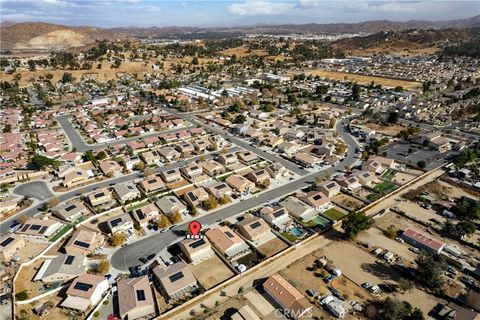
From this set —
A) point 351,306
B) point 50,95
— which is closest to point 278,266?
point 351,306

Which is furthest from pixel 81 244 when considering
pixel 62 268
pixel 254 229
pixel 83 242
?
pixel 254 229

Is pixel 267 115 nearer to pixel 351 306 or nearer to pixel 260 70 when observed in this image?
pixel 351 306

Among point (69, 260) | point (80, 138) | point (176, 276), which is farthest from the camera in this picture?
point (80, 138)

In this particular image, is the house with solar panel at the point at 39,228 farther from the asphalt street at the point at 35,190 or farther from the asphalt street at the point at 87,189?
the asphalt street at the point at 35,190

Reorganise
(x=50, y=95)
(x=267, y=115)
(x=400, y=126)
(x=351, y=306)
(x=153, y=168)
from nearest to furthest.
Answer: (x=351, y=306), (x=153, y=168), (x=400, y=126), (x=267, y=115), (x=50, y=95)

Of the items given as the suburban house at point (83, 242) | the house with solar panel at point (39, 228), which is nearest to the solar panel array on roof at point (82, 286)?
the suburban house at point (83, 242)

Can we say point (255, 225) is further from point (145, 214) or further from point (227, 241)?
point (145, 214)
